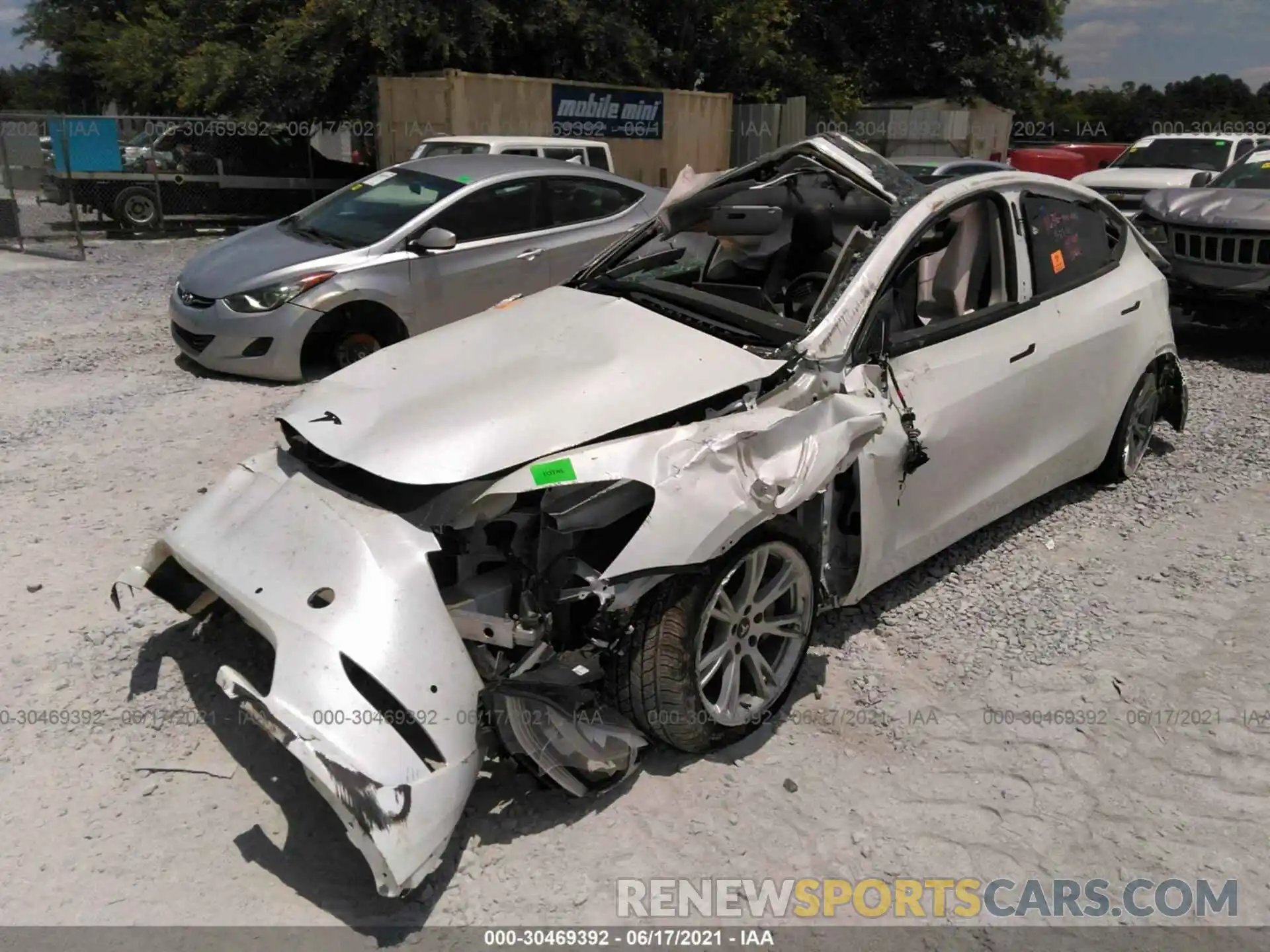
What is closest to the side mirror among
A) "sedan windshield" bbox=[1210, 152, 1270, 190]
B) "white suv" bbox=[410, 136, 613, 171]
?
"white suv" bbox=[410, 136, 613, 171]

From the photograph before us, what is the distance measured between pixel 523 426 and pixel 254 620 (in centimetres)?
97

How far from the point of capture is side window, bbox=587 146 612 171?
13422 millimetres

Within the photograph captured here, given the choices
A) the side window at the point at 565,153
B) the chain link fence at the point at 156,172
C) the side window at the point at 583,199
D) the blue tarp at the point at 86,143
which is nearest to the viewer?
the side window at the point at 583,199

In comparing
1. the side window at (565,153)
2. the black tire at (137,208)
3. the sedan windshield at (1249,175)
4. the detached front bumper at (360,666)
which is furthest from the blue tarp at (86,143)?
the sedan windshield at (1249,175)

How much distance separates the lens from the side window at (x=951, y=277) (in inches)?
153

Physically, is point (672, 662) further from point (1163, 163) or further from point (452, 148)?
point (1163, 163)

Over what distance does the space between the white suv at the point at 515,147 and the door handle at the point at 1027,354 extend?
7.55 m

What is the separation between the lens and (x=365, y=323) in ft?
24.4

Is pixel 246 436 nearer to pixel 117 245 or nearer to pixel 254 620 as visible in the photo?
pixel 254 620

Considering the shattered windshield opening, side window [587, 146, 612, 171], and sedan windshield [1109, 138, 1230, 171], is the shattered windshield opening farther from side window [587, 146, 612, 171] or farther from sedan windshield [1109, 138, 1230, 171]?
sedan windshield [1109, 138, 1230, 171]

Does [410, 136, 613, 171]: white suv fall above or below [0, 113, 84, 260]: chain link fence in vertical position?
above

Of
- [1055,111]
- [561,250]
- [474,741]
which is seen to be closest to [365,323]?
[561,250]

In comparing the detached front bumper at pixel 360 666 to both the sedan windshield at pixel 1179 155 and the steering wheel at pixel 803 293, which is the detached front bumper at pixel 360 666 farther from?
the sedan windshield at pixel 1179 155

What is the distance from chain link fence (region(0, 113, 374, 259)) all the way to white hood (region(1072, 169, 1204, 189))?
11.1 metres
